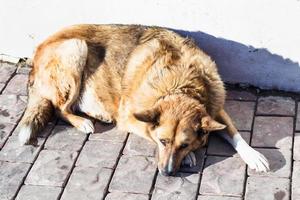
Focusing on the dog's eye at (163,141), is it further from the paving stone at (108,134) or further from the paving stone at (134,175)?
the paving stone at (108,134)

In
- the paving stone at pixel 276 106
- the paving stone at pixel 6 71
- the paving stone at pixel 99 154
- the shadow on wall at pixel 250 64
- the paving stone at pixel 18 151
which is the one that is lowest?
the paving stone at pixel 18 151

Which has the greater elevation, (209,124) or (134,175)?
(209,124)

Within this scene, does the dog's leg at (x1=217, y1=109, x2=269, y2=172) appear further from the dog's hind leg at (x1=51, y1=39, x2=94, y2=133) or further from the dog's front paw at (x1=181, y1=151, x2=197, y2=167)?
the dog's hind leg at (x1=51, y1=39, x2=94, y2=133)

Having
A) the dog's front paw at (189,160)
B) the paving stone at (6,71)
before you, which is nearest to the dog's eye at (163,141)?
the dog's front paw at (189,160)

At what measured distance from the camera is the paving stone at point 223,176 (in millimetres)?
5973

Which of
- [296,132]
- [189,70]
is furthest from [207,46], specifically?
[296,132]

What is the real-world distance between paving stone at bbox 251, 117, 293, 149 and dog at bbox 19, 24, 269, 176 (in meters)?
0.27

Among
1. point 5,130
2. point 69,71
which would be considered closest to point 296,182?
point 69,71

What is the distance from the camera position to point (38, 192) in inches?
240

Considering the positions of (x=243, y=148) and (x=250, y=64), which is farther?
(x=250, y=64)

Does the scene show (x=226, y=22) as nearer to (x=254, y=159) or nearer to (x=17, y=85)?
(x=254, y=159)

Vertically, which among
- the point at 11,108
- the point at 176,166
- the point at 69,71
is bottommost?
the point at 11,108

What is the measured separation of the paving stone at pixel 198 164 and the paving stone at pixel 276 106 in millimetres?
857

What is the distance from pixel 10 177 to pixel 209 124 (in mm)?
1943
